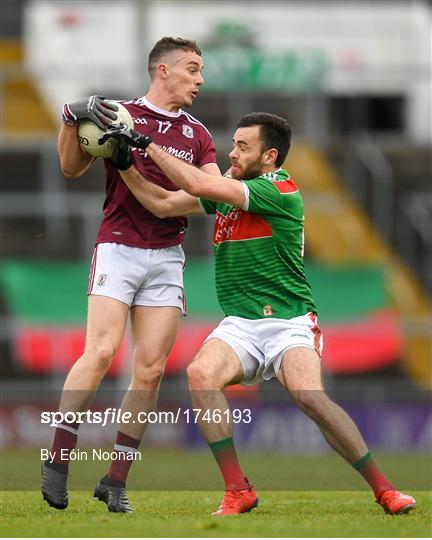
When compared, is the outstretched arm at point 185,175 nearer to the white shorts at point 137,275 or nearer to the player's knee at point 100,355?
the white shorts at point 137,275

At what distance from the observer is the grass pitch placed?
6.71m

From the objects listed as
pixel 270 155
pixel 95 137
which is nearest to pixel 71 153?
pixel 95 137

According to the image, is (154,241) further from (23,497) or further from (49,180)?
(49,180)

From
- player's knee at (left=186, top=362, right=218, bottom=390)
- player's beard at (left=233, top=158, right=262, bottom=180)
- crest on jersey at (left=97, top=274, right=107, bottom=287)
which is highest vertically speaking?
player's beard at (left=233, top=158, right=262, bottom=180)

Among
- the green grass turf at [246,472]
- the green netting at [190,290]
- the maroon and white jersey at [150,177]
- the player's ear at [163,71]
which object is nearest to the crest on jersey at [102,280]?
the maroon and white jersey at [150,177]

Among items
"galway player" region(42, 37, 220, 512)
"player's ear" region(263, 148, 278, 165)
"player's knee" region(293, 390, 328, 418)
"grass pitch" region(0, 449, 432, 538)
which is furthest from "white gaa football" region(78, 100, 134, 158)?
"grass pitch" region(0, 449, 432, 538)

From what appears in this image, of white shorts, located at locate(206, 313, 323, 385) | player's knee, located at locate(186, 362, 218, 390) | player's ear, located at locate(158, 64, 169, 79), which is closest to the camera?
player's knee, located at locate(186, 362, 218, 390)

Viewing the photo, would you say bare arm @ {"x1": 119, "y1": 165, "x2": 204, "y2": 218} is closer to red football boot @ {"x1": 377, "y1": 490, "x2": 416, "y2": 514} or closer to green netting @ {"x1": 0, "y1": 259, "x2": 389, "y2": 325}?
red football boot @ {"x1": 377, "y1": 490, "x2": 416, "y2": 514}

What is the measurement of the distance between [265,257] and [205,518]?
1.50 meters

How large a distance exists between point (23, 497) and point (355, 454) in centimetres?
210

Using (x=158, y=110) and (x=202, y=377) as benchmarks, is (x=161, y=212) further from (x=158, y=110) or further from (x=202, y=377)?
(x=202, y=377)

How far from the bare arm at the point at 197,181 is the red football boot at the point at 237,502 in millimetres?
1510

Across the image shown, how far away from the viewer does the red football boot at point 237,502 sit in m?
7.56

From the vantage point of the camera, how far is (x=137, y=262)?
804 centimetres
